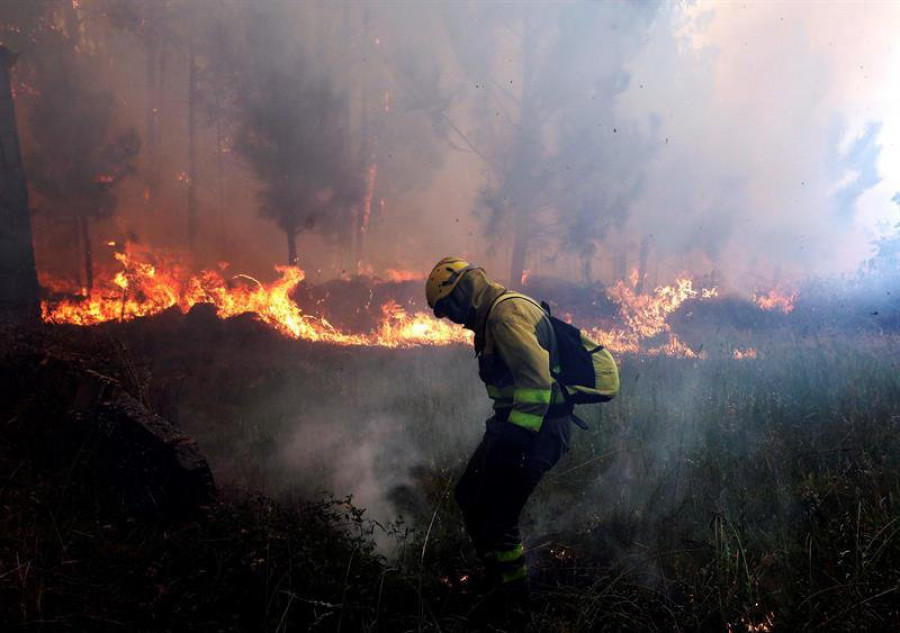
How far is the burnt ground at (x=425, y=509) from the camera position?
3.07m

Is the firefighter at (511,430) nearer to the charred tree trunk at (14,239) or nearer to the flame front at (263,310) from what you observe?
the flame front at (263,310)

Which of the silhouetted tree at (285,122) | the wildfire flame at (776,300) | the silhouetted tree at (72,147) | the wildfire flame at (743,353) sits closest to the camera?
the wildfire flame at (743,353)

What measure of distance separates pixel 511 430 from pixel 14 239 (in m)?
9.41

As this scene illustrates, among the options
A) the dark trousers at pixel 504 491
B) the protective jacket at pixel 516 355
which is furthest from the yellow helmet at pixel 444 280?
the dark trousers at pixel 504 491

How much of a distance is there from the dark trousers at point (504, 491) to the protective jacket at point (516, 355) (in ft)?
0.44

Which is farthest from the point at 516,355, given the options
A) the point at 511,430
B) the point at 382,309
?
the point at 382,309

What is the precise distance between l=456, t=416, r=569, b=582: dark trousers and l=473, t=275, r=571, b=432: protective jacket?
0.13 meters

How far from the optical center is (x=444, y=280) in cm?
377

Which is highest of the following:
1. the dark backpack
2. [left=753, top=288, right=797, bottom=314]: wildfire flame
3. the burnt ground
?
the dark backpack

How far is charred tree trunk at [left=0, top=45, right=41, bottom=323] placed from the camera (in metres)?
8.89

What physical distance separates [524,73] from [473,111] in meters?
2.43

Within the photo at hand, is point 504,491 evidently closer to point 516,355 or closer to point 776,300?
point 516,355

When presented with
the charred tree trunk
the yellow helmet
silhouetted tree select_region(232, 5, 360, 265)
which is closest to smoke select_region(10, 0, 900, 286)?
silhouetted tree select_region(232, 5, 360, 265)

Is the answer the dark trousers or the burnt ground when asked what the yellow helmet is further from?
the burnt ground
